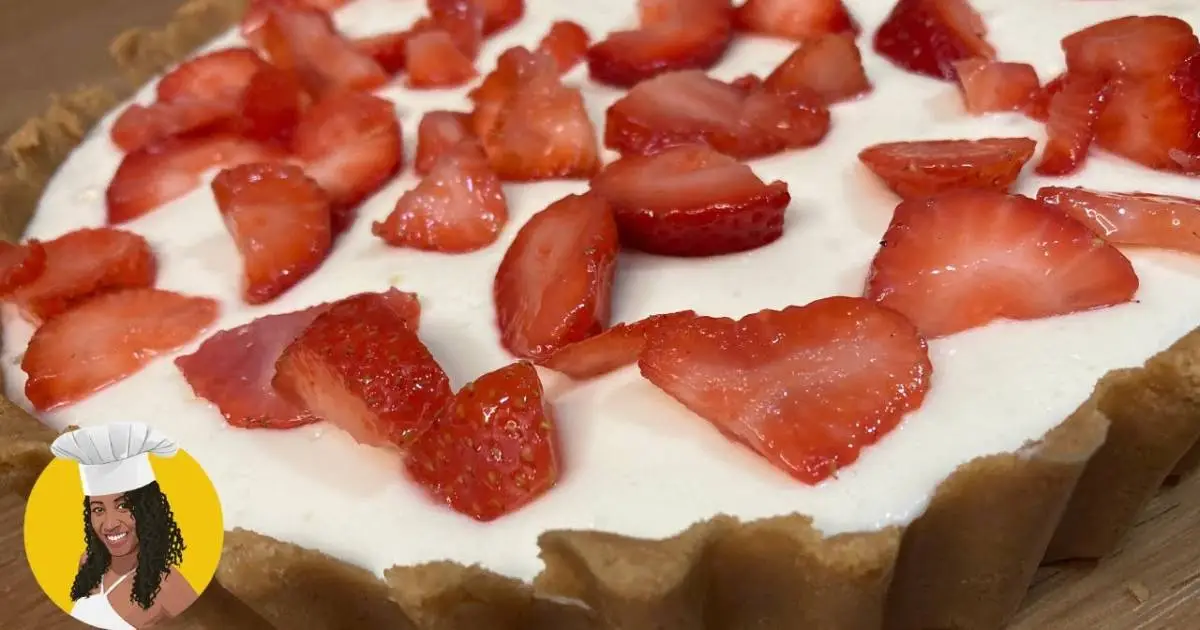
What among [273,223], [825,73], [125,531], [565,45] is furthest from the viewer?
[565,45]

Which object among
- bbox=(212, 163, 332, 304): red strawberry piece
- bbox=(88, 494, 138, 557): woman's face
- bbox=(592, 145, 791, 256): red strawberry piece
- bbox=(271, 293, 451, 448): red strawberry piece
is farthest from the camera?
bbox=(212, 163, 332, 304): red strawberry piece

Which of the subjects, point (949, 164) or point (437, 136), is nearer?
point (949, 164)

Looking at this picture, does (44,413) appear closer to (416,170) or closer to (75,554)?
(75,554)

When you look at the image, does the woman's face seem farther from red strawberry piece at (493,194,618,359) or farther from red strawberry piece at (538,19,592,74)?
red strawberry piece at (538,19,592,74)

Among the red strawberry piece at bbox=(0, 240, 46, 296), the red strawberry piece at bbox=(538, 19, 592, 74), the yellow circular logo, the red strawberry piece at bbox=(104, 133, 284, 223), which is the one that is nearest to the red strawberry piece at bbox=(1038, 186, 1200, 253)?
the red strawberry piece at bbox=(538, 19, 592, 74)

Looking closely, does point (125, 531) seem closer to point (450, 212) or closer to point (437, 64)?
point (450, 212)

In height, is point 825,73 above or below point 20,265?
above

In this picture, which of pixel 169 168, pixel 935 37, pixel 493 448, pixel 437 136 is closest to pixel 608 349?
pixel 493 448
